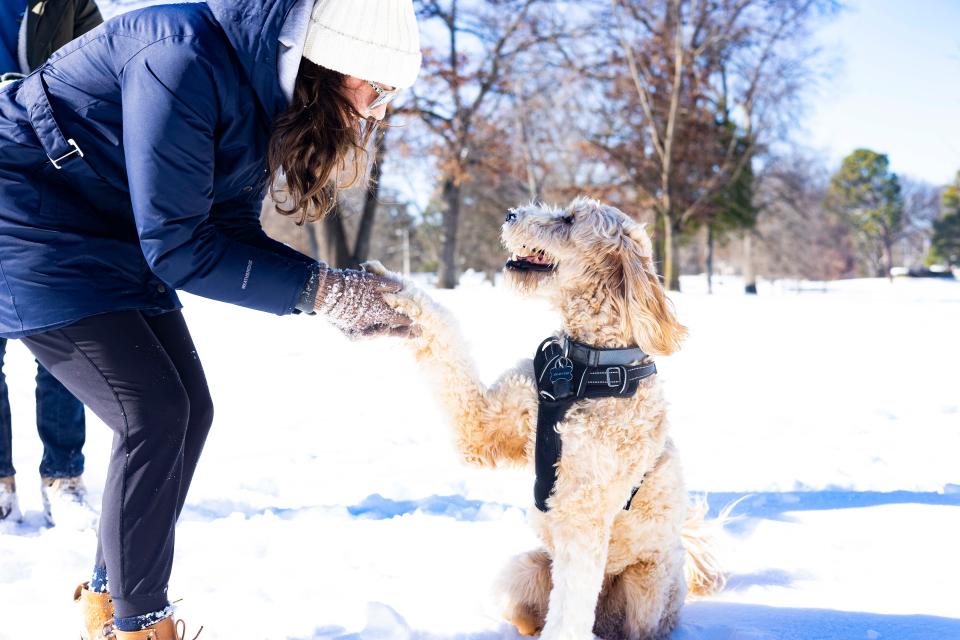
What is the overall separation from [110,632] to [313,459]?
7.88 ft

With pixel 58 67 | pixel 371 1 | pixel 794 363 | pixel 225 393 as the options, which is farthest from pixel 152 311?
pixel 794 363

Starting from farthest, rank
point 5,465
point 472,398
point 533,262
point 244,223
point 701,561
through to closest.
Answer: point 5,465 < point 701,561 < point 533,262 < point 472,398 < point 244,223

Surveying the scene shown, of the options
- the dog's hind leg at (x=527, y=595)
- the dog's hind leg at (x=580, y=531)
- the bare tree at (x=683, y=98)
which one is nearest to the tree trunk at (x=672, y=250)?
the bare tree at (x=683, y=98)

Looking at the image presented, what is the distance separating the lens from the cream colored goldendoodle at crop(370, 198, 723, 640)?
7.49 ft

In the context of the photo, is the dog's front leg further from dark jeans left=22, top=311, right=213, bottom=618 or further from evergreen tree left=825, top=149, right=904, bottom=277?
evergreen tree left=825, top=149, right=904, bottom=277

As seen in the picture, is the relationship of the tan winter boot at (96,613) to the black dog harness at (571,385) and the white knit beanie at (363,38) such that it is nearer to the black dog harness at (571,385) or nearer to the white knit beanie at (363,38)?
the black dog harness at (571,385)

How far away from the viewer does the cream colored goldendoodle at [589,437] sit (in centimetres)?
228

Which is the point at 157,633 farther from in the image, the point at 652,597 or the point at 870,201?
the point at 870,201

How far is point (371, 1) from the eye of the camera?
6.25 ft

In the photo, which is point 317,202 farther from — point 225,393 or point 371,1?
point 225,393

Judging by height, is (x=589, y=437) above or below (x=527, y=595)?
above

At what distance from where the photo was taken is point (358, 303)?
6.93 feet

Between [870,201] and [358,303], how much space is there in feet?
190

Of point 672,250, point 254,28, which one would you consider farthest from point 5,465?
point 672,250
